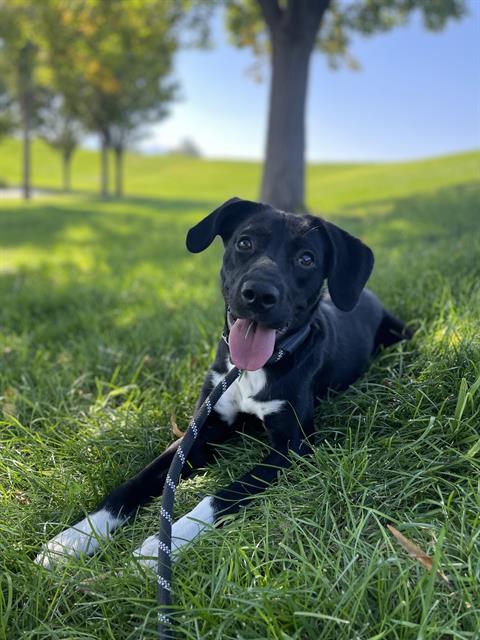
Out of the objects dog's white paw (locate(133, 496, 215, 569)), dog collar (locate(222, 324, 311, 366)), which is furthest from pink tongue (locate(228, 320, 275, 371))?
dog's white paw (locate(133, 496, 215, 569))

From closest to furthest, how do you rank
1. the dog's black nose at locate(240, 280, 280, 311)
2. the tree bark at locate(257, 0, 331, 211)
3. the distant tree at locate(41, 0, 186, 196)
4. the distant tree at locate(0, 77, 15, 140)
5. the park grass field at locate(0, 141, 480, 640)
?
the park grass field at locate(0, 141, 480, 640), the dog's black nose at locate(240, 280, 280, 311), the tree bark at locate(257, 0, 331, 211), the distant tree at locate(41, 0, 186, 196), the distant tree at locate(0, 77, 15, 140)

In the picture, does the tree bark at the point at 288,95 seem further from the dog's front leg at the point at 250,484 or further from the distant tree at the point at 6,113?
the distant tree at the point at 6,113

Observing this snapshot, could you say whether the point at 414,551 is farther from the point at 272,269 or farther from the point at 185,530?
the point at 272,269

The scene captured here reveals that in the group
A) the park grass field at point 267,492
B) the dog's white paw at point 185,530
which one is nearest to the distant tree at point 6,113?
the park grass field at point 267,492

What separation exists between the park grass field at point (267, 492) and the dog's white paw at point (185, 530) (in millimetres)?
83

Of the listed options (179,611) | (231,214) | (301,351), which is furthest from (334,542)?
(231,214)

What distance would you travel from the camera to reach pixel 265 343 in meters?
2.52

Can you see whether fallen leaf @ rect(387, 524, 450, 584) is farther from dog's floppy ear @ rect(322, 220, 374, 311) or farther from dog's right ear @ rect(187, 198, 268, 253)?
dog's right ear @ rect(187, 198, 268, 253)

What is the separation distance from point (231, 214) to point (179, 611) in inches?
76.5

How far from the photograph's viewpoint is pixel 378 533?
1998 millimetres

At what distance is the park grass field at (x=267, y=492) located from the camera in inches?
67.4

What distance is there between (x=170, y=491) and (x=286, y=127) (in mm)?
10190

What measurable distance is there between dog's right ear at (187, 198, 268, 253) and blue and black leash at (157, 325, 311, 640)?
20.4 inches

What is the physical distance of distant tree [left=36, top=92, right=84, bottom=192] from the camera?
111 ft
